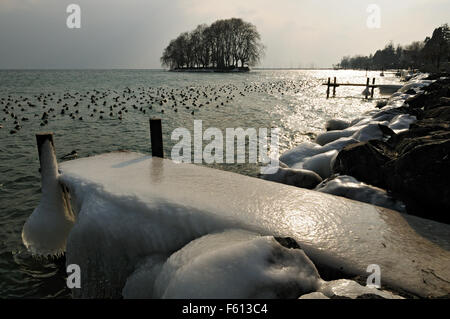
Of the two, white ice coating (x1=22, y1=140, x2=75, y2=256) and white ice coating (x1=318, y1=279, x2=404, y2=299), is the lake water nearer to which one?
white ice coating (x1=22, y1=140, x2=75, y2=256)

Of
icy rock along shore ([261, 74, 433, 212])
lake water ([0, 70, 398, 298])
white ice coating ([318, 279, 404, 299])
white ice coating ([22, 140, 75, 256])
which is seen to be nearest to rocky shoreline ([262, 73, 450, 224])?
icy rock along shore ([261, 74, 433, 212])

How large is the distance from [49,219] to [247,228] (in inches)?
136

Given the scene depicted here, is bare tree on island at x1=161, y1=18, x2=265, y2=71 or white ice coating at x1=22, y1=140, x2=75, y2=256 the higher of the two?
bare tree on island at x1=161, y1=18, x2=265, y2=71

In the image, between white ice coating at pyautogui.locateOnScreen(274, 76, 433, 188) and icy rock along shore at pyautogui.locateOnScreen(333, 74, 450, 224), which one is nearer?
icy rock along shore at pyautogui.locateOnScreen(333, 74, 450, 224)

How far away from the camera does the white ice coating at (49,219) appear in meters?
4.46

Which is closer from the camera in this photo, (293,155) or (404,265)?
(404,265)

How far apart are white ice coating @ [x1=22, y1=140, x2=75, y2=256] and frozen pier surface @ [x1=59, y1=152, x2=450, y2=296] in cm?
79

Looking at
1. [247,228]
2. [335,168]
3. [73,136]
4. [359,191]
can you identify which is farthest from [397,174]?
[73,136]

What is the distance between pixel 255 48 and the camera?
90125 millimetres

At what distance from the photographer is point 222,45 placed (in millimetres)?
87000

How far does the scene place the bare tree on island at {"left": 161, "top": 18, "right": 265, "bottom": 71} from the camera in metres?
87.0
